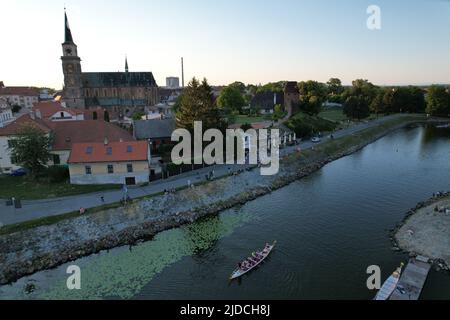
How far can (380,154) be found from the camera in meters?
64.6

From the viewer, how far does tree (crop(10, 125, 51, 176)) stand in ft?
131

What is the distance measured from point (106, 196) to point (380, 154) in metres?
49.6

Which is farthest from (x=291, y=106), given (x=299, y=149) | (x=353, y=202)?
(x=353, y=202)

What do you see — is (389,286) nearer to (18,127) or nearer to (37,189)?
(37,189)

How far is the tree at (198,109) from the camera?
4941 centimetres

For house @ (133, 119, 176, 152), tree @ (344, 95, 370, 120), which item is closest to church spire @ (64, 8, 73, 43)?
house @ (133, 119, 176, 152)

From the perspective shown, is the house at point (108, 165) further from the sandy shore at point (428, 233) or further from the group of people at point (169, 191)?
the sandy shore at point (428, 233)

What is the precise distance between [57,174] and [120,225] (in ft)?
44.1

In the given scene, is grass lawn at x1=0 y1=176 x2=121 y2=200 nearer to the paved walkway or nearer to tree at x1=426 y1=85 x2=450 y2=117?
the paved walkway

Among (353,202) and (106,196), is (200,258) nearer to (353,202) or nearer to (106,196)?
(106,196)

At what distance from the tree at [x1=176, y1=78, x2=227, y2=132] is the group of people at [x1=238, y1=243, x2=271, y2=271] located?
82.4 ft

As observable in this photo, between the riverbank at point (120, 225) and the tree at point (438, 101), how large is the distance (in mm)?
88333

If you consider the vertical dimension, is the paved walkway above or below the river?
above
